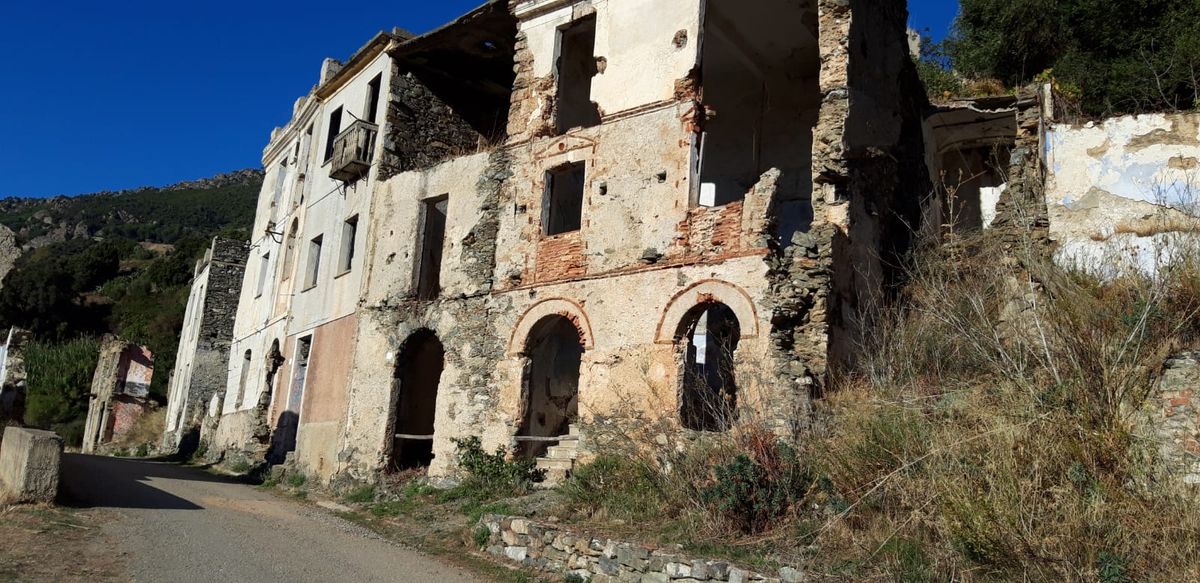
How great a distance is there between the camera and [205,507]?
12289 millimetres

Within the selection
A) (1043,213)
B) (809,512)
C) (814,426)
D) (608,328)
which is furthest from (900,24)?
(809,512)

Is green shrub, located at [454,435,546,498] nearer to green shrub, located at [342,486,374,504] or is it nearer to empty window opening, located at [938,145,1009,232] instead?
green shrub, located at [342,486,374,504]

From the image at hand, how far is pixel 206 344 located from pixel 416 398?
1558 centimetres

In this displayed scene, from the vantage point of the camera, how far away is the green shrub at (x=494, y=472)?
13102 mm

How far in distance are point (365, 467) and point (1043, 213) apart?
1230 centimetres

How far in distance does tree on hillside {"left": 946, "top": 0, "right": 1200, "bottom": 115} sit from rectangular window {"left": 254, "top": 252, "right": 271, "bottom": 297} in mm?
19614

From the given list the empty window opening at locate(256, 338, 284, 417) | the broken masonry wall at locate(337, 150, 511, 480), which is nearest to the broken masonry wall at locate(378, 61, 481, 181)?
the broken masonry wall at locate(337, 150, 511, 480)

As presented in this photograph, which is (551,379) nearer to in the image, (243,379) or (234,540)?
(234,540)

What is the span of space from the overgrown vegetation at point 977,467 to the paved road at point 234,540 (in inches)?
94.5

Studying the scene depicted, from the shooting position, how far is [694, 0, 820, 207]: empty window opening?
16.4 m

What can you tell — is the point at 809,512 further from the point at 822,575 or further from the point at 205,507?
the point at 205,507

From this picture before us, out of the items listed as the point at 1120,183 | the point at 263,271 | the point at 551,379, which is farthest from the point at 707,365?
the point at 263,271

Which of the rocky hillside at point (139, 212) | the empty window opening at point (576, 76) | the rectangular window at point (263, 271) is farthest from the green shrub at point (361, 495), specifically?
the rocky hillside at point (139, 212)

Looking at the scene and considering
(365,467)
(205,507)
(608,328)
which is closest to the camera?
(205,507)
